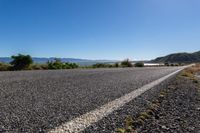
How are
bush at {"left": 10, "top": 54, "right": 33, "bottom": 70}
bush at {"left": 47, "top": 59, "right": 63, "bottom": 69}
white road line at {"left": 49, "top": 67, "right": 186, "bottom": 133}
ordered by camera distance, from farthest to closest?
bush at {"left": 47, "top": 59, "right": 63, "bottom": 69}
bush at {"left": 10, "top": 54, "right": 33, "bottom": 70}
white road line at {"left": 49, "top": 67, "right": 186, "bottom": 133}

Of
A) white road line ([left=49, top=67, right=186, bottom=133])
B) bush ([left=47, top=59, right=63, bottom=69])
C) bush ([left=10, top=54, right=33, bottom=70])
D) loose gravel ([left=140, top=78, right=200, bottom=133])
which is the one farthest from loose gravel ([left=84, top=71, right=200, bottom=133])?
bush ([left=47, top=59, right=63, bottom=69])

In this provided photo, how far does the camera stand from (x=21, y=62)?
36938 millimetres

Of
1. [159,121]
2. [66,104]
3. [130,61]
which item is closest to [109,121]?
[159,121]

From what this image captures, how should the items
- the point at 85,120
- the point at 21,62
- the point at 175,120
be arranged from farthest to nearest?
the point at 21,62
the point at 175,120
the point at 85,120

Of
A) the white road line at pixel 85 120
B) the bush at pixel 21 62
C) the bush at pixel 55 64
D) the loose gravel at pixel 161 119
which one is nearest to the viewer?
the white road line at pixel 85 120

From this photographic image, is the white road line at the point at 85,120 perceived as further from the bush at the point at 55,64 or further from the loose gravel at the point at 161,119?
the bush at the point at 55,64

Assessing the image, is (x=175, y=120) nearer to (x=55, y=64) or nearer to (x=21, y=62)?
(x=21, y=62)

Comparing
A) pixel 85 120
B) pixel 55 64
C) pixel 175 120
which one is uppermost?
pixel 55 64

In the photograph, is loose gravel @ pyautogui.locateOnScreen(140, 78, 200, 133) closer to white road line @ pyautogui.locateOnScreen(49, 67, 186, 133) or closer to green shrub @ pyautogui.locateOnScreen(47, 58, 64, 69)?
white road line @ pyautogui.locateOnScreen(49, 67, 186, 133)

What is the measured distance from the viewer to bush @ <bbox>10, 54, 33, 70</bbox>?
3622 cm

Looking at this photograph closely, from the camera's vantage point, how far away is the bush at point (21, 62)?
119ft

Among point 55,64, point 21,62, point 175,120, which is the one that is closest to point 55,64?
point 55,64

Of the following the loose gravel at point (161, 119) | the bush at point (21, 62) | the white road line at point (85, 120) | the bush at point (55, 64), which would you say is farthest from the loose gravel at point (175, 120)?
the bush at point (55, 64)

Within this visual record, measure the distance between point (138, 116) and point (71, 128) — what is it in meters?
2.19
